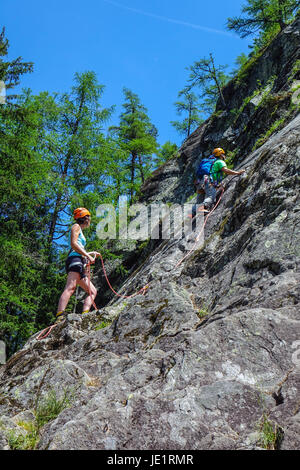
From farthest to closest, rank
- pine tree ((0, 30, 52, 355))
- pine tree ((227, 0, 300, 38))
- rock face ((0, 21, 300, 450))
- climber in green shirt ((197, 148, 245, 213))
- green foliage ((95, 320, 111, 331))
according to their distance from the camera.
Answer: pine tree ((227, 0, 300, 38)) → pine tree ((0, 30, 52, 355)) → climber in green shirt ((197, 148, 245, 213)) → green foliage ((95, 320, 111, 331)) → rock face ((0, 21, 300, 450))

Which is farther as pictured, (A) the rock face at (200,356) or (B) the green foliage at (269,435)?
(A) the rock face at (200,356)

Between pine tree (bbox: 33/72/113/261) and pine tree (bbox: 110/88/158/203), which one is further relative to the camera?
pine tree (bbox: 110/88/158/203)

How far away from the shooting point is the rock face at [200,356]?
297 centimetres

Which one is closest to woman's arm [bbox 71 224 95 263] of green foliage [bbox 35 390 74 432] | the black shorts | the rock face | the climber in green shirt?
the black shorts

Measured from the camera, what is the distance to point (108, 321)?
684 centimetres

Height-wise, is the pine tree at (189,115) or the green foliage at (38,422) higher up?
the pine tree at (189,115)

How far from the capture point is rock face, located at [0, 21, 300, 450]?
2975mm

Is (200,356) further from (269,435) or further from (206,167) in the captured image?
(206,167)

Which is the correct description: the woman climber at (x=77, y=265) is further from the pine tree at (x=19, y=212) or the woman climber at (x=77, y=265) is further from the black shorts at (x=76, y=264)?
the pine tree at (x=19, y=212)

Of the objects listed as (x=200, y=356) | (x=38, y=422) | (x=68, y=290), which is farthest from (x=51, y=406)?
(x=68, y=290)

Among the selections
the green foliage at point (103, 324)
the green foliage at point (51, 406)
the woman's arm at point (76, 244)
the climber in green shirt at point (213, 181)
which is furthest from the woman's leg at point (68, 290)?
the climber in green shirt at point (213, 181)

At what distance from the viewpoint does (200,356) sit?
12.5 feet

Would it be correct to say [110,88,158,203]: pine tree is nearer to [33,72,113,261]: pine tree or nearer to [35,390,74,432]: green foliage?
[33,72,113,261]: pine tree
